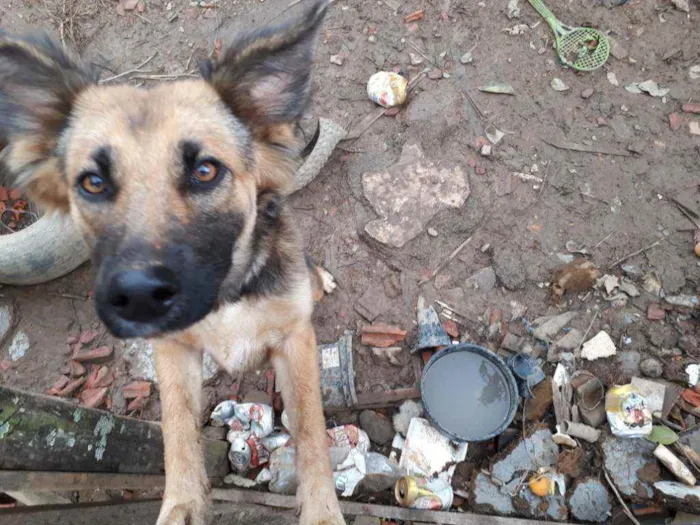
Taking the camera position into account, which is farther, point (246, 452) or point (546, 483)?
point (246, 452)

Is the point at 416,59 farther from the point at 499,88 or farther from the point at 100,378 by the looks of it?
the point at 100,378

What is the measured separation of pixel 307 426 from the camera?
2934mm

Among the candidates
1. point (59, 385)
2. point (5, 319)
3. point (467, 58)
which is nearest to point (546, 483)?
point (59, 385)

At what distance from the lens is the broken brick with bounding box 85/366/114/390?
163 inches

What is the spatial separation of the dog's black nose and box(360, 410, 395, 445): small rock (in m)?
2.28

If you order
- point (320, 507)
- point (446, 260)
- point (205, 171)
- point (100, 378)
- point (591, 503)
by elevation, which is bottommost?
point (591, 503)

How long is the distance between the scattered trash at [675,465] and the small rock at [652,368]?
594 mm

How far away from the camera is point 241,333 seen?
3014 millimetres

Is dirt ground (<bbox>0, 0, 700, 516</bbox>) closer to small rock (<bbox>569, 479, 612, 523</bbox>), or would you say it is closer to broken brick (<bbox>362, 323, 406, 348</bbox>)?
broken brick (<bbox>362, 323, 406, 348</bbox>)

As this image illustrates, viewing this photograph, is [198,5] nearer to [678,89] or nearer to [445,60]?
[445,60]

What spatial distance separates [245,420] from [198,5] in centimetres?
484

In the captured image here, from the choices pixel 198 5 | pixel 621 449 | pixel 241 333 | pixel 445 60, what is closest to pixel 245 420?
pixel 241 333

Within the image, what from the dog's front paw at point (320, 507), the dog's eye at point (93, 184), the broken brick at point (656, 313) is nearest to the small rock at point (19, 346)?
the dog's eye at point (93, 184)

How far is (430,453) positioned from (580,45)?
439cm
